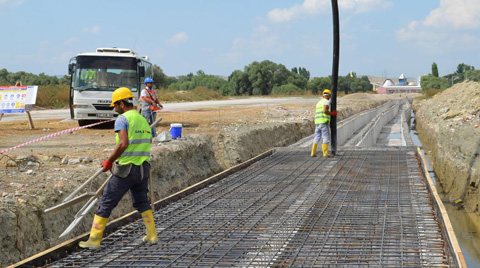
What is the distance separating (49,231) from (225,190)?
10.8 feet

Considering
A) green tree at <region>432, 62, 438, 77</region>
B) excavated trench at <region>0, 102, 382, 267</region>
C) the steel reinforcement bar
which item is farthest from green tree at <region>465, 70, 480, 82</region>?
the steel reinforcement bar

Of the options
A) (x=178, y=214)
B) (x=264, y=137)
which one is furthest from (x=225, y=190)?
(x=264, y=137)

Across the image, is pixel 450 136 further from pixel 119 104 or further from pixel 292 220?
pixel 119 104

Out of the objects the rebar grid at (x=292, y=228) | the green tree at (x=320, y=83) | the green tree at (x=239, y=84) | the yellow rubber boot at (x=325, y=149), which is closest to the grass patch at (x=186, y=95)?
the green tree at (x=239, y=84)

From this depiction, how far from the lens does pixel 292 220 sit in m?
7.21

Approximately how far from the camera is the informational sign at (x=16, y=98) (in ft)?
54.2

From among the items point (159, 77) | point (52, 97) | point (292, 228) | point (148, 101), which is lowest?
point (292, 228)

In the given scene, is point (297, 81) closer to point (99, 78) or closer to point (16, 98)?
point (99, 78)

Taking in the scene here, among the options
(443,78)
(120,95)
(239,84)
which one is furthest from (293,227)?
(443,78)

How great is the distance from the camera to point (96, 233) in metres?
5.82

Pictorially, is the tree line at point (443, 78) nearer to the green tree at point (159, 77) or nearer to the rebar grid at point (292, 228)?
the green tree at point (159, 77)

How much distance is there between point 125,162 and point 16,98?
12355 mm

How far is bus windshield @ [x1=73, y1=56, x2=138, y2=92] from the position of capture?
1712 cm

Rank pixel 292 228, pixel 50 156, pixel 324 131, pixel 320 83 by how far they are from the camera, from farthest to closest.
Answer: pixel 320 83, pixel 324 131, pixel 50 156, pixel 292 228
